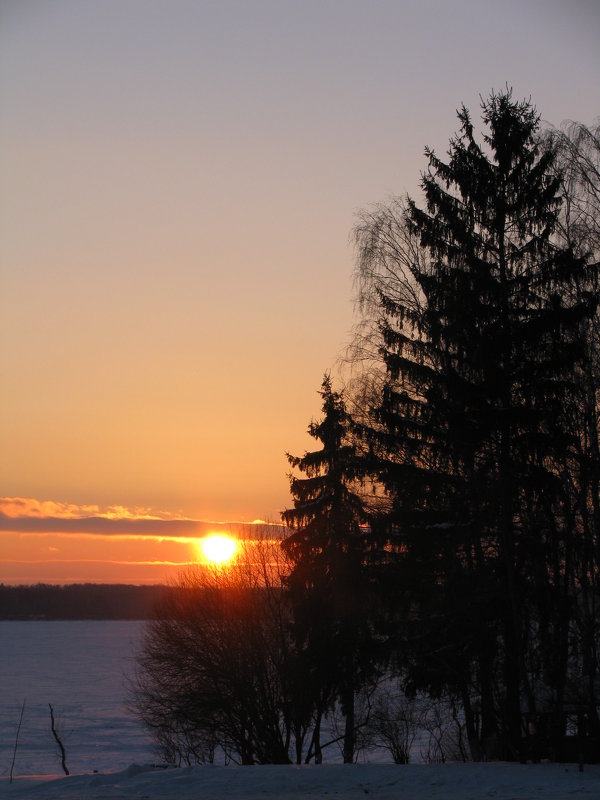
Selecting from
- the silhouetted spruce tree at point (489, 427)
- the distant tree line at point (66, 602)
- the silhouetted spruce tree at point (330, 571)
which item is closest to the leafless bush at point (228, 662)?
the silhouetted spruce tree at point (330, 571)

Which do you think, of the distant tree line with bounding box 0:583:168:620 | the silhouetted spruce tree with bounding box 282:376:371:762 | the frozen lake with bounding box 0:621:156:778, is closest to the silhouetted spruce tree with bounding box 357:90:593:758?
the silhouetted spruce tree with bounding box 282:376:371:762

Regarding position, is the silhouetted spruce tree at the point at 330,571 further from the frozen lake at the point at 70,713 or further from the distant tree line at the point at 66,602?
the distant tree line at the point at 66,602

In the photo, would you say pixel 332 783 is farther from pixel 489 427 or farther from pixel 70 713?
pixel 70 713

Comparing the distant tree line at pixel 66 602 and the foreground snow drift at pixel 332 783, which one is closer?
the foreground snow drift at pixel 332 783

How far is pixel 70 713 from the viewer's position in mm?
50781

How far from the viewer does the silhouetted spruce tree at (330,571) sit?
23.4 metres

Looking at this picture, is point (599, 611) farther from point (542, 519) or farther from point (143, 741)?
point (143, 741)

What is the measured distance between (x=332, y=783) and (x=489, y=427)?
23.1ft

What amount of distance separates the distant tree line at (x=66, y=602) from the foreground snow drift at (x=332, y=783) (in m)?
148

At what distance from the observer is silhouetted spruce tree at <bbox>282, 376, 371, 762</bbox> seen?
76.6 ft

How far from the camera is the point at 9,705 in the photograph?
52.8m

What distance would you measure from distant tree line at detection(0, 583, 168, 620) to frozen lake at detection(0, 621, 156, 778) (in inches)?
2616

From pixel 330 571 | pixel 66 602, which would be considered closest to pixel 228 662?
pixel 330 571

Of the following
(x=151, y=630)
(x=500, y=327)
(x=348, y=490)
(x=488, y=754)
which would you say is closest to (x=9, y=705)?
(x=151, y=630)
